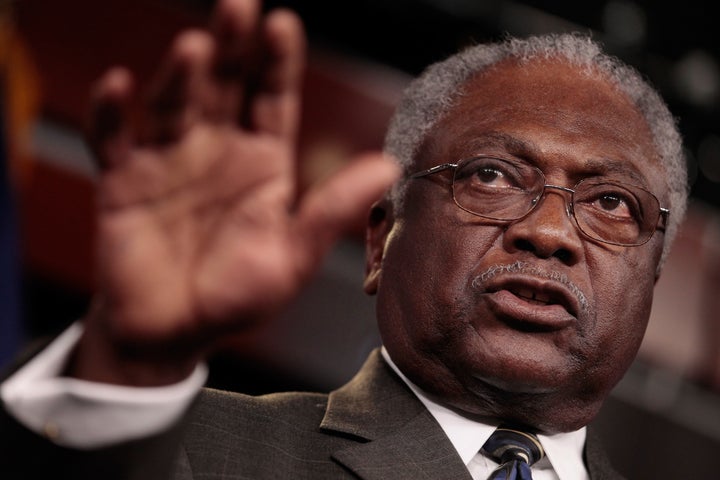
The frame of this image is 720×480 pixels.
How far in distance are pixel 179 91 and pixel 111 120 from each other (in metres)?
0.09

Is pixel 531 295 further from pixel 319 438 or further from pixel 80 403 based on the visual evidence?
pixel 80 403

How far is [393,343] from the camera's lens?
160 centimetres

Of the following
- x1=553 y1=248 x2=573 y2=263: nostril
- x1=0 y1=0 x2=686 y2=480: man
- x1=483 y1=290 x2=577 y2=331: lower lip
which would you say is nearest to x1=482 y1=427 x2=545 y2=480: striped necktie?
x1=0 y1=0 x2=686 y2=480: man

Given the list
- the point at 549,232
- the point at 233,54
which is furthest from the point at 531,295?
the point at 233,54

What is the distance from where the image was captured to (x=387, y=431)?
1496 millimetres

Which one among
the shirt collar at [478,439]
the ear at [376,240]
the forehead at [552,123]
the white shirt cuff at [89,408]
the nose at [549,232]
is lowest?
the shirt collar at [478,439]

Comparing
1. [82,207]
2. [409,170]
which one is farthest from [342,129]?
[409,170]

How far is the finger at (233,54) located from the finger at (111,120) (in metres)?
0.11

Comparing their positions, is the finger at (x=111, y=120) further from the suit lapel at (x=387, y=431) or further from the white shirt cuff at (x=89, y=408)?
the suit lapel at (x=387, y=431)

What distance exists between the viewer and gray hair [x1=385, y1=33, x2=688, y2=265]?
1.75 meters

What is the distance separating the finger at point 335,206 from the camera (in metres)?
1.06

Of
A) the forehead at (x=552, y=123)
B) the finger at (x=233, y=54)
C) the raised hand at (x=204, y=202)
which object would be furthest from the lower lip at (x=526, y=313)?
the finger at (x=233, y=54)

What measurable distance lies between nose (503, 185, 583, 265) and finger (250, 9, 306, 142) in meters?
0.52

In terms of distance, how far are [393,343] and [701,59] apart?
9.17ft
